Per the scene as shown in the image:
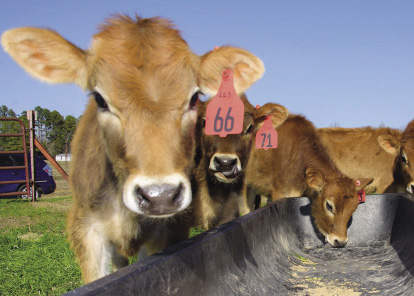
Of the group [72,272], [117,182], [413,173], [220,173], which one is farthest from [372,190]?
[117,182]

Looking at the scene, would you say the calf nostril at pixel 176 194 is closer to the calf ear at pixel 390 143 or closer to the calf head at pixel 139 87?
the calf head at pixel 139 87

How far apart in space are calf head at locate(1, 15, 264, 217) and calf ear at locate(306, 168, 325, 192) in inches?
126

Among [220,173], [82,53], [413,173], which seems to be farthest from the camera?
[413,173]

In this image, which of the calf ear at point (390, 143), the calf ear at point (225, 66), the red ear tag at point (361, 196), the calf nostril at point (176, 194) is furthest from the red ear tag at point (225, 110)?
the calf ear at point (390, 143)

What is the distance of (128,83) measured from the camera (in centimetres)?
193

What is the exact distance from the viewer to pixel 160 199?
1.66 meters

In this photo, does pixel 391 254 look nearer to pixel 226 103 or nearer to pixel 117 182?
pixel 226 103

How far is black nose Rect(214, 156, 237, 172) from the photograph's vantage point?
400cm

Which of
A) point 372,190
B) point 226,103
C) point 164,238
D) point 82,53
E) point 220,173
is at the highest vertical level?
point 82,53

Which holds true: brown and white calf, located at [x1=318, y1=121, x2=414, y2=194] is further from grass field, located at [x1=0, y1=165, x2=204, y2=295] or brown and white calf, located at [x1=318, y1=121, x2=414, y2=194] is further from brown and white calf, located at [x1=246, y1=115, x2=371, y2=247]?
grass field, located at [x1=0, y1=165, x2=204, y2=295]

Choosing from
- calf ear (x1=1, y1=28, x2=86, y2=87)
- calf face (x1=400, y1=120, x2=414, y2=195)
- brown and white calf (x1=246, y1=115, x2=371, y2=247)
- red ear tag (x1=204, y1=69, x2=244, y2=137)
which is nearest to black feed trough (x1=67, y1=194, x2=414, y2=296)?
brown and white calf (x1=246, y1=115, x2=371, y2=247)

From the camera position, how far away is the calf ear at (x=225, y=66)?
242cm

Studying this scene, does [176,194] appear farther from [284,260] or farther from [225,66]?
[284,260]

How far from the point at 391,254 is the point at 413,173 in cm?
311
